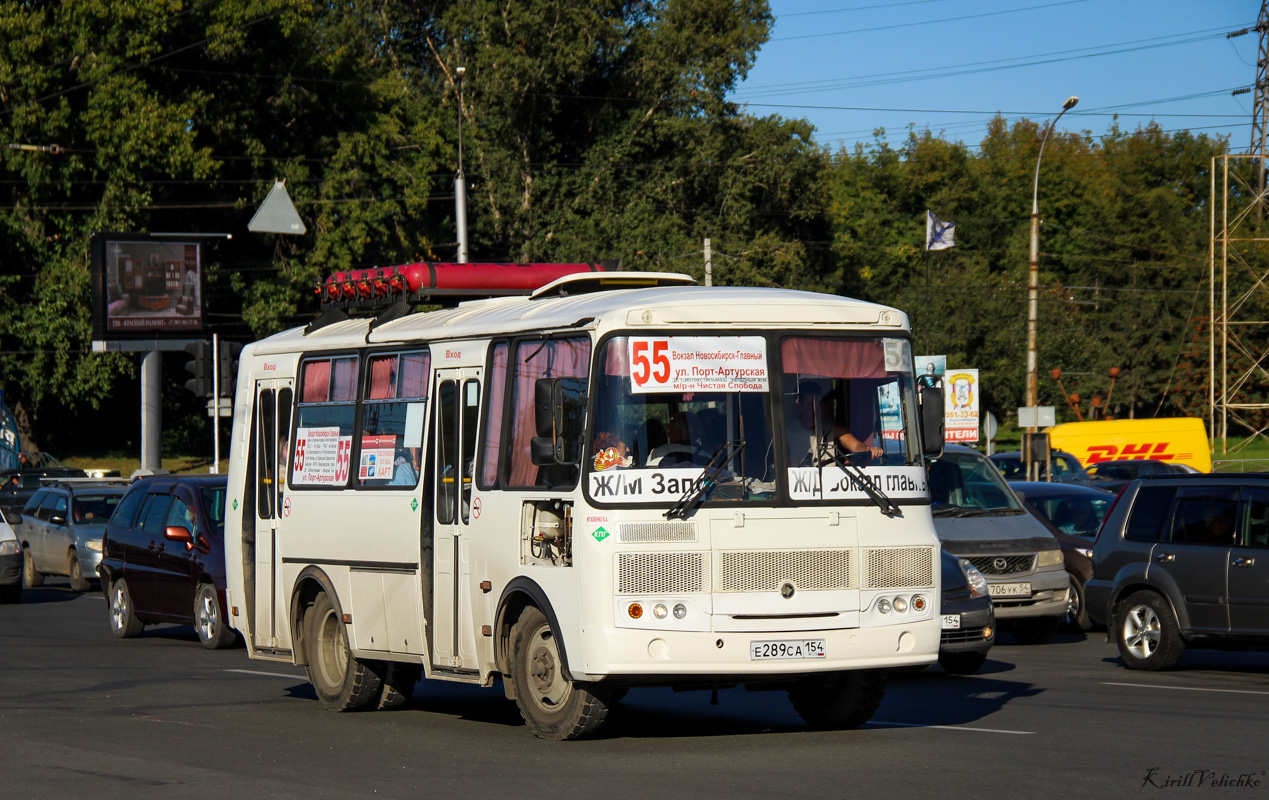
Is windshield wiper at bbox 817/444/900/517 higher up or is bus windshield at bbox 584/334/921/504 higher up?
bus windshield at bbox 584/334/921/504

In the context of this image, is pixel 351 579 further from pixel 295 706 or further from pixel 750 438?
pixel 750 438

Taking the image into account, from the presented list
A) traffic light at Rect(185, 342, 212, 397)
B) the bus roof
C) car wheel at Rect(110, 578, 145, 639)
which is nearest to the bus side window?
the bus roof

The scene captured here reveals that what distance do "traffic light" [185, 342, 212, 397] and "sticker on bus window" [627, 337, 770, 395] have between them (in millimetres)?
20392

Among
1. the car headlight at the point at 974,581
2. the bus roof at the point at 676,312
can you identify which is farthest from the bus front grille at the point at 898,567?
the car headlight at the point at 974,581

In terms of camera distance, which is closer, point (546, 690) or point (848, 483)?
point (848, 483)

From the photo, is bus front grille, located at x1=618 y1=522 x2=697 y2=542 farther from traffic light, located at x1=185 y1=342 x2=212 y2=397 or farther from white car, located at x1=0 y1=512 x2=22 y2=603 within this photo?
traffic light, located at x1=185 y1=342 x2=212 y2=397

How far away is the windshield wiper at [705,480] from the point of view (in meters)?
9.48

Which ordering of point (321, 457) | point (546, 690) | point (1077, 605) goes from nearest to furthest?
point (546, 690), point (321, 457), point (1077, 605)

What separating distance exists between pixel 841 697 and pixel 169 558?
10.1 meters

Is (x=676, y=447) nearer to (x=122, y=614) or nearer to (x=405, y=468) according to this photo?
(x=405, y=468)

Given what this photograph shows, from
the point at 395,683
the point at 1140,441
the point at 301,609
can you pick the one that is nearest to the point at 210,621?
the point at 301,609

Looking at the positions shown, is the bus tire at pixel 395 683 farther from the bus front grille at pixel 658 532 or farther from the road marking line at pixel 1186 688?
the road marking line at pixel 1186 688

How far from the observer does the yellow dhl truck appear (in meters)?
48.9

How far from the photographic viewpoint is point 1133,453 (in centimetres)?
5003
